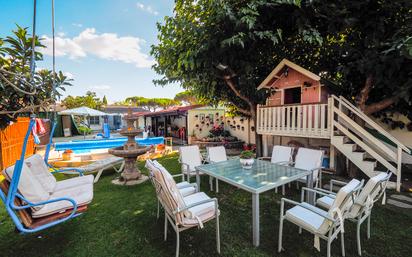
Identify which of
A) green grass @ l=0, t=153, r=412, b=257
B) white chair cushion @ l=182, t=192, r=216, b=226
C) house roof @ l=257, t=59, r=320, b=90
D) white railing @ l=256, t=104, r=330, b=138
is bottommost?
green grass @ l=0, t=153, r=412, b=257

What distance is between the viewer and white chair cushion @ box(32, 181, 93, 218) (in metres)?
2.53

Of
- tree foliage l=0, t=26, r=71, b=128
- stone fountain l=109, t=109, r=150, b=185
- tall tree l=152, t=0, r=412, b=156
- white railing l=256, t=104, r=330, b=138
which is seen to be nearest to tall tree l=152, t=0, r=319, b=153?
tall tree l=152, t=0, r=412, b=156

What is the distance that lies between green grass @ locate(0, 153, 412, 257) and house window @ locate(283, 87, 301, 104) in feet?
16.4

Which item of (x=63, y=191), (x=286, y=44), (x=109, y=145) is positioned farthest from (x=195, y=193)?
(x=109, y=145)

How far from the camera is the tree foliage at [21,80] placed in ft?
8.03

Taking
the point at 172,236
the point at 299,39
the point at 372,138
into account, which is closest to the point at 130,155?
the point at 172,236

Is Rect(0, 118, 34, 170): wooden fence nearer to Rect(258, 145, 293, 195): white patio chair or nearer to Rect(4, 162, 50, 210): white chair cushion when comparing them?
Rect(4, 162, 50, 210): white chair cushion

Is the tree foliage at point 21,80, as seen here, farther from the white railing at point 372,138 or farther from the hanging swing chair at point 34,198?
the white railing at point 372,138

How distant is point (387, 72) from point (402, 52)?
1006 millimetres

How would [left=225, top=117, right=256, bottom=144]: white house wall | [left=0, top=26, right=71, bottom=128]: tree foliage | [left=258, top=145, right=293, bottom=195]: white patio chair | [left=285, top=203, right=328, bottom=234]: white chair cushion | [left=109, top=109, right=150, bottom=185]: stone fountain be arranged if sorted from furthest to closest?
[left=225, top=117, right=256, bottom=144]: white house wall < [left=109, top=109, right=150, bottom=185]: stone fountain < [left=258, top=145, right=293, bottom=195]: white patio chair < [left=0, top=26, right=71, bottom=128]: tree foliage < [left=285, top=203, right=328, bottom=234]: white chair cushion

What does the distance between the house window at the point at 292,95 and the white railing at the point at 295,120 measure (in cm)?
93

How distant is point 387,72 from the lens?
15.5 feet

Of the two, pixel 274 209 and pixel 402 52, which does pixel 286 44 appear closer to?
pixel 402 52

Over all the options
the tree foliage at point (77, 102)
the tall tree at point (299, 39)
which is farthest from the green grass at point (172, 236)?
the tree foliage at point (77, 102)
